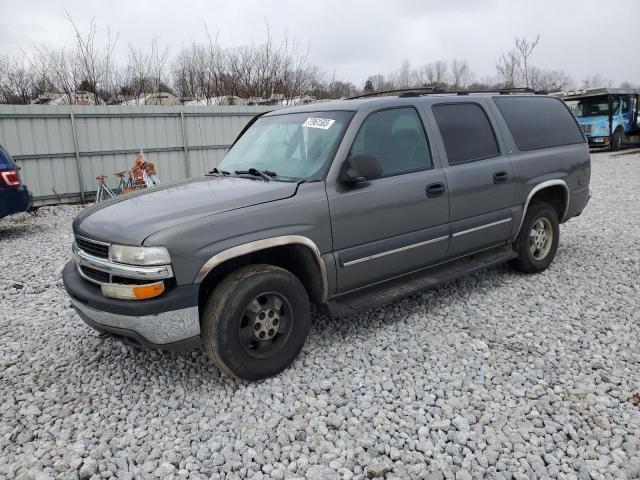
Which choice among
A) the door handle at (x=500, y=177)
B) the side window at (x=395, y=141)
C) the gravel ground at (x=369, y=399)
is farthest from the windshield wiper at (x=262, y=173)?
the door handle at (x=500, y=177)

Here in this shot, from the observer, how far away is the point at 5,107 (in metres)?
10.3

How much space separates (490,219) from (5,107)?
1006 cm

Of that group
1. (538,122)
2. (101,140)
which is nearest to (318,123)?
(538,122)

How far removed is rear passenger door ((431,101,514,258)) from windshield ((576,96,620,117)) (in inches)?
743

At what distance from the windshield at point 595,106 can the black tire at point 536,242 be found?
1812 centimetres

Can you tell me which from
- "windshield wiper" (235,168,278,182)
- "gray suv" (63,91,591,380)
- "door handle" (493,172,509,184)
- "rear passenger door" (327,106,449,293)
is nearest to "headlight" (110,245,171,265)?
"gray suv" (63,91,591,380)

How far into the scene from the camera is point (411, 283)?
163 inches

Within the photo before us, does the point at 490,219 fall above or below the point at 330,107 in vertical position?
below

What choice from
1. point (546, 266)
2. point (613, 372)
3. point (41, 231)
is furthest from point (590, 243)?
point (41, 231)

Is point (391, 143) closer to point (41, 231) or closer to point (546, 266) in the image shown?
point (546, 266)

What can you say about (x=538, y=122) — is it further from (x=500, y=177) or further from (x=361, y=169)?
(x=361, y=169)

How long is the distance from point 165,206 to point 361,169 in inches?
51.9

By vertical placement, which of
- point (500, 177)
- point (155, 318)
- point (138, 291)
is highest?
point (500, 177)

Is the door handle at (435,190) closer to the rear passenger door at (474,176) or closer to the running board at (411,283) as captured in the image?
the rear passenger door at (474,176)
